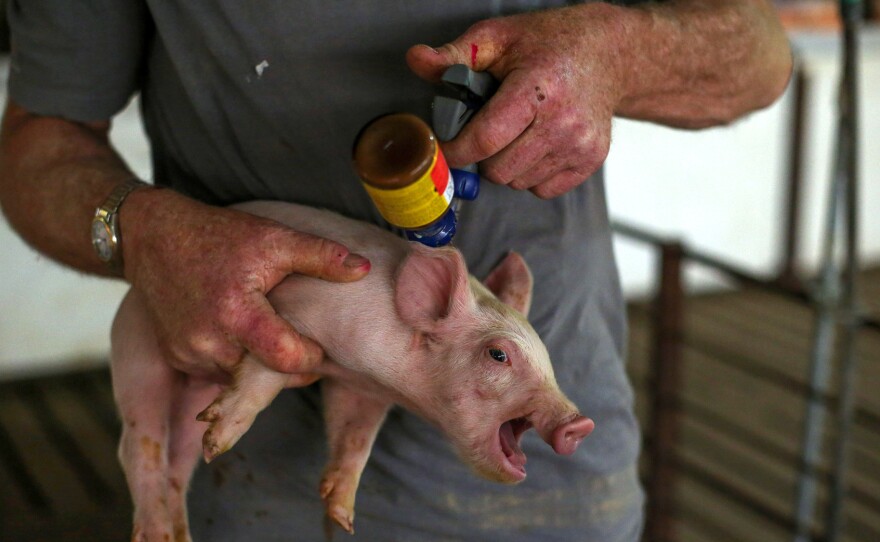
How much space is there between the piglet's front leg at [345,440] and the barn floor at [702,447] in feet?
5.71

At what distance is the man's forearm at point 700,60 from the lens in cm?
110

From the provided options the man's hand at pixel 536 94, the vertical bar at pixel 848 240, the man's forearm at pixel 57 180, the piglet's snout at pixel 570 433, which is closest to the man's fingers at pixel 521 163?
the man's hand at pixel 536 94

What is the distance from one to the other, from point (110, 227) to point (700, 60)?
0.72 metres

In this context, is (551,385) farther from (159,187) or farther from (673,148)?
(673,148)

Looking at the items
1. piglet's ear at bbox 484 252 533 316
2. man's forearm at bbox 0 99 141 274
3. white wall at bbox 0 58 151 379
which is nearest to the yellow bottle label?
piglet's ear at bbox 484 252 533 316

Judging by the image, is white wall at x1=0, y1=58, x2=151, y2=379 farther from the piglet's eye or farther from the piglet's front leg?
the piglet's eye

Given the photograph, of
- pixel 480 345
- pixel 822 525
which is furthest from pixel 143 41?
pixel 822 525

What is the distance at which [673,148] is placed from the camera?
5.12 m

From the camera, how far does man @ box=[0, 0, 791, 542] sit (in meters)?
1.03

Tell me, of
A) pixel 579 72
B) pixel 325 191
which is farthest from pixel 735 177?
pixel 579 72

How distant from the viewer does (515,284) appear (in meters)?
1.17

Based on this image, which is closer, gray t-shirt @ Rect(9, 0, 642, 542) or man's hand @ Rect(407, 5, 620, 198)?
man's hand @ Rect(407, 5, 620, 198)

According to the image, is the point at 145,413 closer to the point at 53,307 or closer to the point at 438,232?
the point at 438,232

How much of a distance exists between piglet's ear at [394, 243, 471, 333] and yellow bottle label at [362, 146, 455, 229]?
0.43 ft
